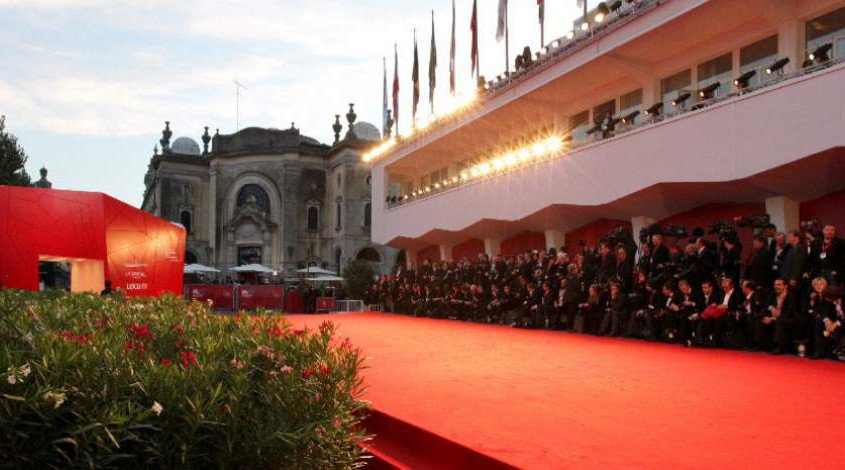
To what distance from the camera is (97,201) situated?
18281 millimetres

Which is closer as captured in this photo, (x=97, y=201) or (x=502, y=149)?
(x=97, y=201)

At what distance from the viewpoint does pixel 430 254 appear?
31938 millimetres

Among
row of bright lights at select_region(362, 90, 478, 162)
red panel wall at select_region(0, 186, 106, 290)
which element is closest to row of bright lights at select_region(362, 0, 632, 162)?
row of bright lights at select_region(362, 90, 478, 162)

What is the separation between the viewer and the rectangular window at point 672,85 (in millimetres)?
17203

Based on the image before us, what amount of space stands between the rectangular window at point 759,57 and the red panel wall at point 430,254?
17554 mm

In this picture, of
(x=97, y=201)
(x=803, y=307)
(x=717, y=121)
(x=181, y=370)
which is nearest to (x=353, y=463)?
(x=181, y=370)

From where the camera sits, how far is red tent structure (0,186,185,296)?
16.3 metres

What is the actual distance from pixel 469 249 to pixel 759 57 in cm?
1497

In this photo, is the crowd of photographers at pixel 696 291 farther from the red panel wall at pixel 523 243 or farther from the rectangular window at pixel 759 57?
the red panel wall at pixel 523 243

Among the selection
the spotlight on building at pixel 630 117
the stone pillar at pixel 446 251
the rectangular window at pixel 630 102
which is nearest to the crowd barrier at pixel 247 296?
the stone pillar at pixel 446 251

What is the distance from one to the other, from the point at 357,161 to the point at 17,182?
24377 millimetres

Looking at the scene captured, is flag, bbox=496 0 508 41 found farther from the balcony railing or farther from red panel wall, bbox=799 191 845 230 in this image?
red panel wall, bbox=799 191 845 230

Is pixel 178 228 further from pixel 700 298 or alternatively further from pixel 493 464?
pixel 493 464

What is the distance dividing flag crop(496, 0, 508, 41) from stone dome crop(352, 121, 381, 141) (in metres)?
32.8
